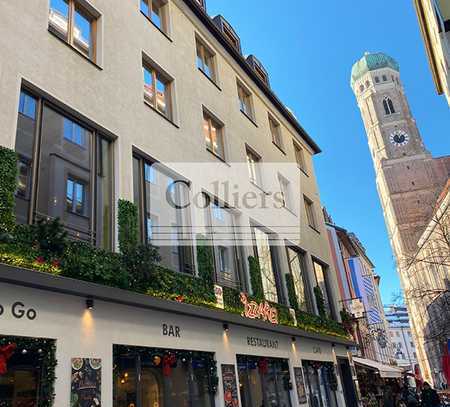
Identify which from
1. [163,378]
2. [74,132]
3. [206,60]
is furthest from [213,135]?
[163,378]

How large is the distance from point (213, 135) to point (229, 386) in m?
9.30

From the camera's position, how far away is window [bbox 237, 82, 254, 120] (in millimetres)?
21591

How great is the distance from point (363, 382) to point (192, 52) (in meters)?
24.4

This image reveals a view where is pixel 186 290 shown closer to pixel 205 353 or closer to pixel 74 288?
pixel 205 353

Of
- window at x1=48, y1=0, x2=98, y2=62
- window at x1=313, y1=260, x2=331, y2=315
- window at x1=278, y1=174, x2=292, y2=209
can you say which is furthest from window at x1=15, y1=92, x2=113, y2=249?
window at x1=313, y1=260, x2=331, y2=315

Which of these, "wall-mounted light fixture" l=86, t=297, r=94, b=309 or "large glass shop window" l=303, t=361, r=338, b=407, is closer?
"wall-mounted light fixture" l=86, t=297, r=94, b=309

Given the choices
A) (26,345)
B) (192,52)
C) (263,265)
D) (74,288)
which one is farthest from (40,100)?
(263,265)

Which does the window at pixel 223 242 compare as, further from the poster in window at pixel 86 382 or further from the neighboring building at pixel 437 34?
the neighboring building at pixel 437 34

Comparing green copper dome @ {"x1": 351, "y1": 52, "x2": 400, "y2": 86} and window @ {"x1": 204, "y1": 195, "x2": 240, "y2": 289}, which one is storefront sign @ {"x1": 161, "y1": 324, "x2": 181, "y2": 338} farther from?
green copper dome @ {"x1": 351, "y1": 52, "x2": 400, "y2": 86}

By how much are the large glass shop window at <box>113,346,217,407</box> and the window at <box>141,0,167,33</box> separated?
1095 cm

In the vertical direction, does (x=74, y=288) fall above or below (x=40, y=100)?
below

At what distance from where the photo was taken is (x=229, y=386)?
41.4 feet

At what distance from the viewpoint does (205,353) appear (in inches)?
484

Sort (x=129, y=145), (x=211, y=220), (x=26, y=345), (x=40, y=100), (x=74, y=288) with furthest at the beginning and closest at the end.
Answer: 1. (x=211, y=220)
2. (x=129, y=145)
3. (x=40, y=100)
4. (x=74, y=288)
5. (x=26, y=345)
